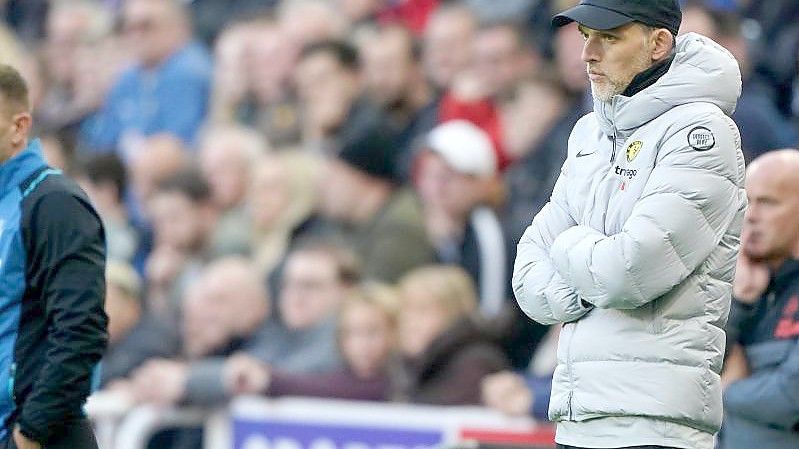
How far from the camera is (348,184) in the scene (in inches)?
356

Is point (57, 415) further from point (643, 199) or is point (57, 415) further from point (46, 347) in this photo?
point (643, 199)

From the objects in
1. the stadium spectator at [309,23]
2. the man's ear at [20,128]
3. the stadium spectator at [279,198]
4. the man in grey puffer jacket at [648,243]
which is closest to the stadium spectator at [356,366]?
the stadium spectator at [279,198]

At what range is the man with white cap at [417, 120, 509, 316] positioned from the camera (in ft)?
26.3

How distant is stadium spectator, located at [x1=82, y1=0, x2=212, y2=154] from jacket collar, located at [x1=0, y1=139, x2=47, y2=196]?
6.46 metres

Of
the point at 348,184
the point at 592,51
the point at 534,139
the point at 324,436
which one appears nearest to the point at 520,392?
the point at 324,436

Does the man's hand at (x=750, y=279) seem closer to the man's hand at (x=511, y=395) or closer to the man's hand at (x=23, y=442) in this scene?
the man's hand at (x=511, y=395)

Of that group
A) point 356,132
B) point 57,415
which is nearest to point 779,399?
point 57,415

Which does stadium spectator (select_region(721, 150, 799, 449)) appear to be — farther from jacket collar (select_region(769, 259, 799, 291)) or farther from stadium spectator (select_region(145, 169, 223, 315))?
stadium spectator (select_region(145, 169, 223, 315))

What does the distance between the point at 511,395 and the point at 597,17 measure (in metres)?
3.14

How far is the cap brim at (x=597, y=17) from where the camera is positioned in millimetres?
4188

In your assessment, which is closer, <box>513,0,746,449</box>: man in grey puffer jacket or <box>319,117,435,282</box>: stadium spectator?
<box>513,0,746,449</box>: man in grey puffer jacket

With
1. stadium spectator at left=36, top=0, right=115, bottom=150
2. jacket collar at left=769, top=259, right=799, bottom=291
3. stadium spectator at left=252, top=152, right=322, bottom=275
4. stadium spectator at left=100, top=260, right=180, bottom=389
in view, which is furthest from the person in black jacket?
stadium spectator at left=36, top=0, right=115, bottom=150

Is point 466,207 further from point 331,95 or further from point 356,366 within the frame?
point 331,95

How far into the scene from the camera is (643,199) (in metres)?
4.10
